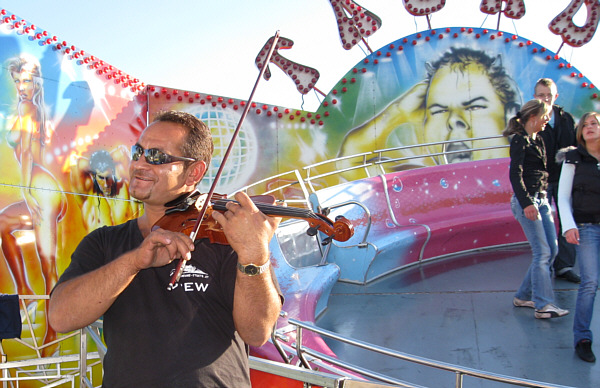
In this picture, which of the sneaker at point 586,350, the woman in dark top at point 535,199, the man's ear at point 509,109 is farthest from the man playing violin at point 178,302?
the man's ear at point 509,109

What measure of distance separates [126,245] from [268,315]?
50 cm

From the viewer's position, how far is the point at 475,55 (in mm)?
7488

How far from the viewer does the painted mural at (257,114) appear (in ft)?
18.6

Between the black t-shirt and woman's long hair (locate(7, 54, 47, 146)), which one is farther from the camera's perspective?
woman's long hair (locate(7, 54, 47, 146))

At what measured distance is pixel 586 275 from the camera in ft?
9.27

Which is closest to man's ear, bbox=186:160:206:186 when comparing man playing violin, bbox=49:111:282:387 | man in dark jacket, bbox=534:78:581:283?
man playing violin, bbox=49:111:282:387

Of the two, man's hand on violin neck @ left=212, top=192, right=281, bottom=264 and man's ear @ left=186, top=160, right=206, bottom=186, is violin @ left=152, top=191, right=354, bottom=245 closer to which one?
man's ear @ left=186, top=160, right=206, bottom=186

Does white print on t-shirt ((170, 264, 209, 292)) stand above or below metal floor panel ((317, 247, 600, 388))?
above

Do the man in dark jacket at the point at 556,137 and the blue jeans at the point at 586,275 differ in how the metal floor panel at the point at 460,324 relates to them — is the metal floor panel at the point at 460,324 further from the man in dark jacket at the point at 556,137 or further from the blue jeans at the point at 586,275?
the man in dark jacket at the point at 556,137

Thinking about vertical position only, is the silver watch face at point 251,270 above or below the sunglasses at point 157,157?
below

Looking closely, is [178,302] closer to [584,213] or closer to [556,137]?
[584,213]

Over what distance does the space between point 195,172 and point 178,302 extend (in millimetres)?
446

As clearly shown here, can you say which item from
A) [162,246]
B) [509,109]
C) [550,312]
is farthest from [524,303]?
[509,109]

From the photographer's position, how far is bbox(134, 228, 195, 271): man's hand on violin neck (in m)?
1.29
